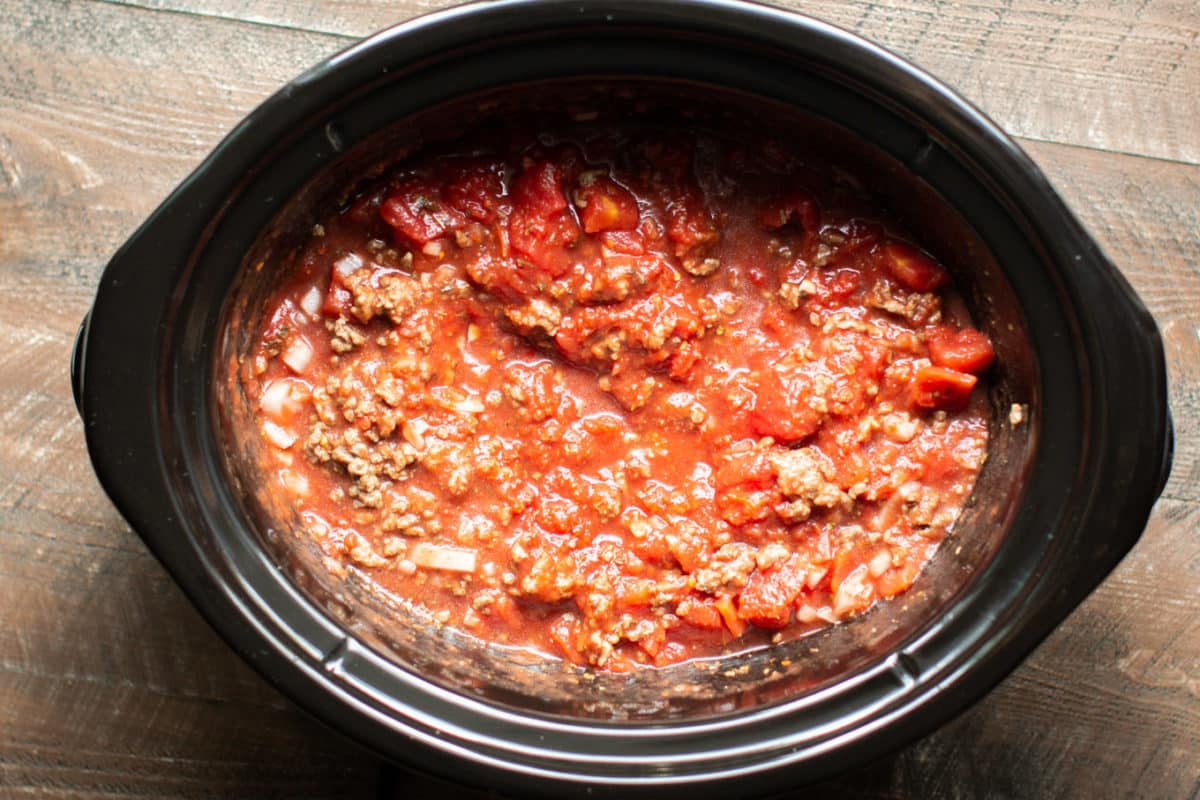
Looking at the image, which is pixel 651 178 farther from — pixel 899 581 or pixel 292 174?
pixel 899 581

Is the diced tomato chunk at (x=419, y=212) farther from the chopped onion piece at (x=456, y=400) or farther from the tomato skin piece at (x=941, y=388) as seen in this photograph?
the tomato skin piece at (x=941, y=388)

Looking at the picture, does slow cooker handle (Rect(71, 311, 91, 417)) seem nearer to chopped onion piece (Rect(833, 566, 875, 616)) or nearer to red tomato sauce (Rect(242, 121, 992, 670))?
red tomato sauce (Rect(242, 121, 992, 670))

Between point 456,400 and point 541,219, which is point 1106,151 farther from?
point 456,400

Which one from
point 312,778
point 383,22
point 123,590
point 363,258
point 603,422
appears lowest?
point 312,778

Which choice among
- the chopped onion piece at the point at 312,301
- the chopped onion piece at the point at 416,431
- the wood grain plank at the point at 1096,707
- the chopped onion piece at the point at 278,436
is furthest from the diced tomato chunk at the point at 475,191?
the wood grain plank at the point at 1096,707

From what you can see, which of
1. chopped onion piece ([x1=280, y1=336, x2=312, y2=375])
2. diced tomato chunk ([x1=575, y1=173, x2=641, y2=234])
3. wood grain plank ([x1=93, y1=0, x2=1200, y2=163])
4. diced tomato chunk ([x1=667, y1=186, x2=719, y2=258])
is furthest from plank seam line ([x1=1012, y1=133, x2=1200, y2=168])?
Answer: chopped onion piece ([x1=280, y1=336, x2=312, y2=375])

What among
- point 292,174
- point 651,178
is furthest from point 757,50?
point 292,174
